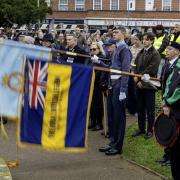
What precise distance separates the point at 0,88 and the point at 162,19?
Answer: 61.3 meters

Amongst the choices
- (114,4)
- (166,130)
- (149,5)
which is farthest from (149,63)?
(114,4)

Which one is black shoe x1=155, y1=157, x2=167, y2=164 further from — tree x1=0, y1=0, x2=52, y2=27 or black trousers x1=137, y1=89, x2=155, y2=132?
tree x1=0, y1=0, x2=52, y2=27

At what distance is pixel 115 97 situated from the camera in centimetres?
923

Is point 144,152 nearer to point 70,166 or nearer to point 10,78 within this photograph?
point 70,166

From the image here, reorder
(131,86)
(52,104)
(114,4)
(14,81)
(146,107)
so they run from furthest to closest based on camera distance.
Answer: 1. (114,4)
2. (131,86)
3. (146,107)
4. (14,81)
5. (52,104)

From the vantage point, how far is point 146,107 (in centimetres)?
1056

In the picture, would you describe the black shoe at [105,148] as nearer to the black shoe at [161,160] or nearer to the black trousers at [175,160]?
the black shoe at [161,160]

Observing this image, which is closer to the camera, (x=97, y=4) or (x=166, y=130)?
(x=166, y=130)

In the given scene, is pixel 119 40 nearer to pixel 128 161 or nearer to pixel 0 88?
pixel 128 161

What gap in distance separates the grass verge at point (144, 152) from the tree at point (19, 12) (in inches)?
1564

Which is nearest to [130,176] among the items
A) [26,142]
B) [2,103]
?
[26,142]

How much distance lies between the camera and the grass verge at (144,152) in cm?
823

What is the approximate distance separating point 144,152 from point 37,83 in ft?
10.0

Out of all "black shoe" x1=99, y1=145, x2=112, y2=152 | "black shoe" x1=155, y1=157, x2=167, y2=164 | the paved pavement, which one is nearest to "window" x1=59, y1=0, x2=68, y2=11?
the paved pavement
